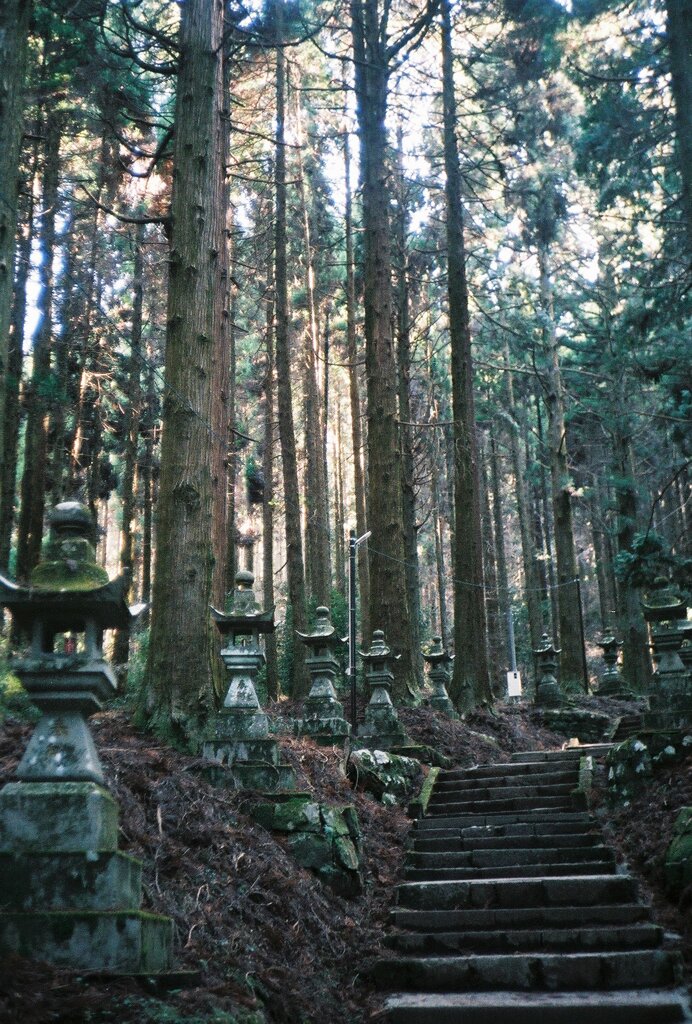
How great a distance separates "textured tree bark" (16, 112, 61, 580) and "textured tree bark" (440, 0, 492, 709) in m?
7.65

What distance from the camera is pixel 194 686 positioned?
7.56 m

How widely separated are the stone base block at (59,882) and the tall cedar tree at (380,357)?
9.84m

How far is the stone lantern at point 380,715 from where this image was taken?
11.9m

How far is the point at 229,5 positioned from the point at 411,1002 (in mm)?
11925

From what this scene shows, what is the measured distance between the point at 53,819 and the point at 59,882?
280 millimetres

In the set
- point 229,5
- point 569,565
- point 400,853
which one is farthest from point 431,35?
point 400,853

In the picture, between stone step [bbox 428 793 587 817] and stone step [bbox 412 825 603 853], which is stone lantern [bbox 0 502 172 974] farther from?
stone step [bbox 428 793 587 817]

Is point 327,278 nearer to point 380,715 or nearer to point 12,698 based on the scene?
point 380,715

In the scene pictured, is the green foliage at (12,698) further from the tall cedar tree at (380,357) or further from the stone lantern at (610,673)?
the stone lantern at (610,673)

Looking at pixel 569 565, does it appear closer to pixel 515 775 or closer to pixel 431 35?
pixel 515 775

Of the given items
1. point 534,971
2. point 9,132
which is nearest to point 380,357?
point 9,132

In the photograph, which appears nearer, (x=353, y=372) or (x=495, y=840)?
(x=495, y=840)

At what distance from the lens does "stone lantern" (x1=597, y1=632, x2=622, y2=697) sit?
2318cm

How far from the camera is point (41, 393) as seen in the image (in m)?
14.7
